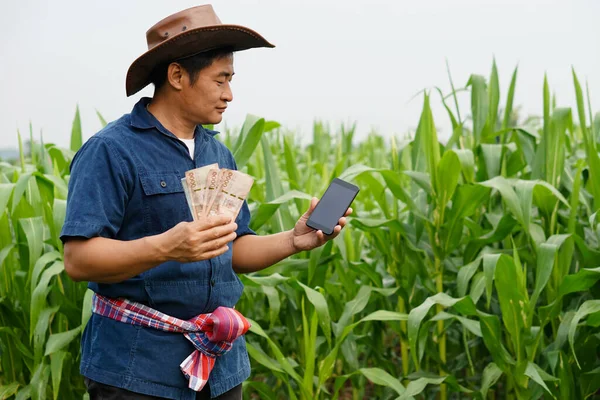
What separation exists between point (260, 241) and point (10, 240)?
1471mm

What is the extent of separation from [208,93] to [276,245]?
451 millimetres

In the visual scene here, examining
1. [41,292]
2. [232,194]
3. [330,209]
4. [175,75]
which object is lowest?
[41,292]

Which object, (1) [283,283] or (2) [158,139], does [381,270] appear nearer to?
(1) [283,283]

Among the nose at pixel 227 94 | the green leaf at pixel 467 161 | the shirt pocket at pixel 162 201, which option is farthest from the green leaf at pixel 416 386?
the nose at pixel 227 94

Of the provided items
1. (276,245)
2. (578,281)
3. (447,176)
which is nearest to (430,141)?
(447,176)

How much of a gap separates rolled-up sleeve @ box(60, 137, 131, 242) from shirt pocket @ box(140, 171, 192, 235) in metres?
0.05

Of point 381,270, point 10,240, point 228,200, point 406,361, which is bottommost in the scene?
point 406,361

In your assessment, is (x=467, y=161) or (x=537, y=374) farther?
(x=467, y=161)

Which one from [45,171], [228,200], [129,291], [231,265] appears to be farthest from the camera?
[45,171]

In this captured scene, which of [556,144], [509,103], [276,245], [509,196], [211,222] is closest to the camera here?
[211,222]

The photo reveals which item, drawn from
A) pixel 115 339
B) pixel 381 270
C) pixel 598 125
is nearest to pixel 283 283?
pixel 381 270

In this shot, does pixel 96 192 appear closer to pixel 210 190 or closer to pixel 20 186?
pixel 210 190

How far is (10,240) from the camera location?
10.6ft

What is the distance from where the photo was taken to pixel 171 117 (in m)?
A: 2.02
